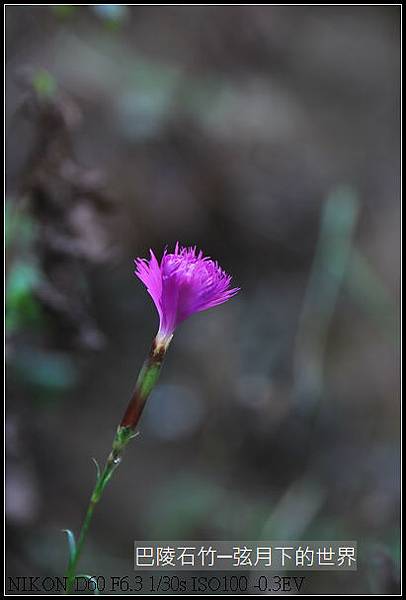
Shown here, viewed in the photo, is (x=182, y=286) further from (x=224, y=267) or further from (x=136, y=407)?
(x=224, y=267)

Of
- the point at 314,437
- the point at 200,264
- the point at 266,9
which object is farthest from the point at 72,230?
the point at 266,9

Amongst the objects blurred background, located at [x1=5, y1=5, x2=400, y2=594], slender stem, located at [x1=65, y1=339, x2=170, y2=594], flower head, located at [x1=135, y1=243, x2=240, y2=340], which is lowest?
slender stem, located at [x1=65, y1=339, x2=170, y2=594]

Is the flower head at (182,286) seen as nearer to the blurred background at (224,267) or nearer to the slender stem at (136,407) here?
the slender stem at (136,407)

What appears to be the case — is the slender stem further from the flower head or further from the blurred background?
the blurred background

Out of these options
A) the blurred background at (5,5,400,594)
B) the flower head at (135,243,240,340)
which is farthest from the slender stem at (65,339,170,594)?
the blurred background at (5,5,400,594)

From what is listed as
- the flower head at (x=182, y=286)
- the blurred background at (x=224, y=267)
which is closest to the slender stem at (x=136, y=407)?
the flower head at (x=182, y=286)

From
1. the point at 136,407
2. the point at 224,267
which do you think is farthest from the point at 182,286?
the point at 224,267

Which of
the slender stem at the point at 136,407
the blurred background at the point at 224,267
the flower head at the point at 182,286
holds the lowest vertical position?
the slender stem at the point at 136,407
